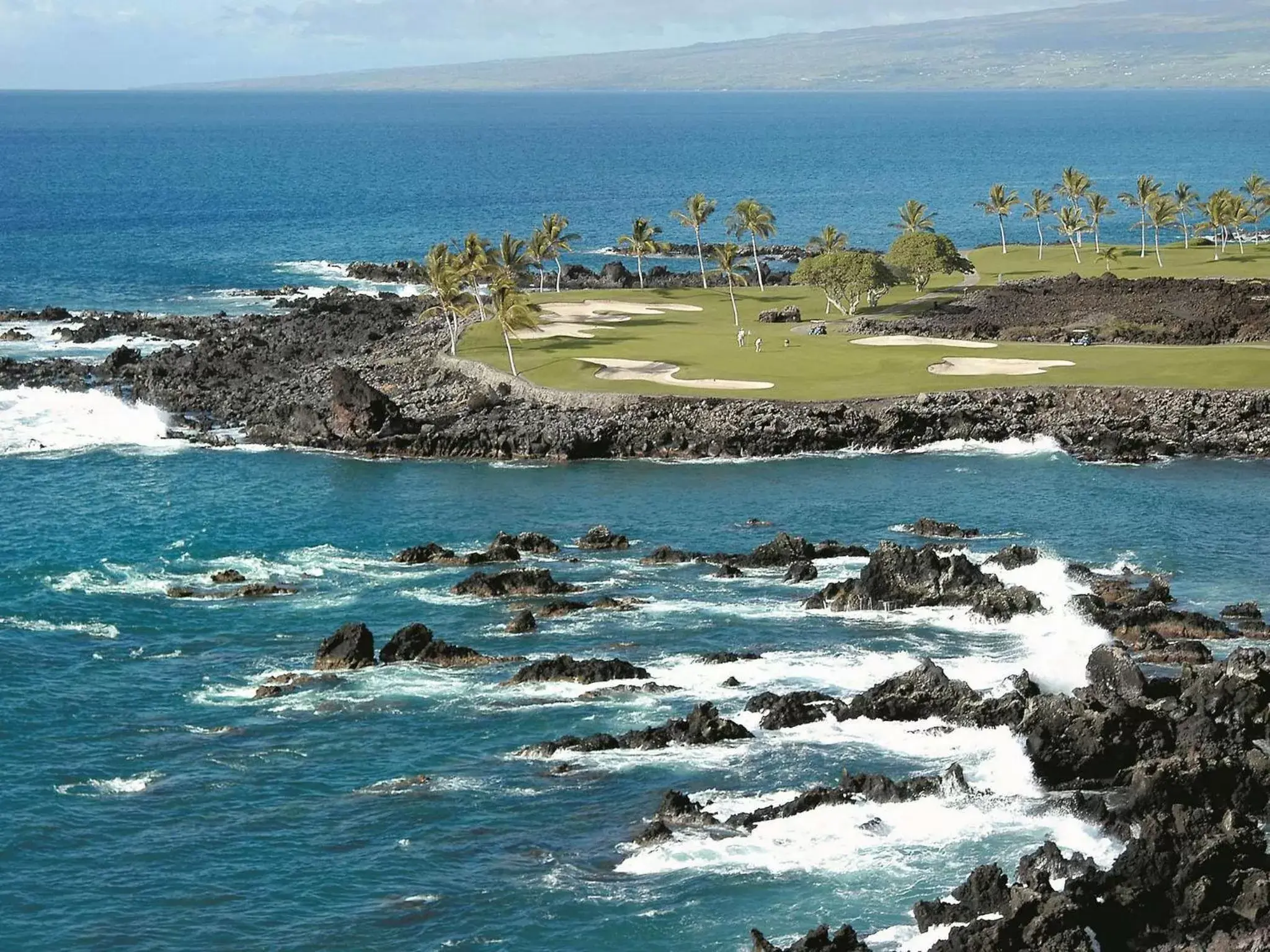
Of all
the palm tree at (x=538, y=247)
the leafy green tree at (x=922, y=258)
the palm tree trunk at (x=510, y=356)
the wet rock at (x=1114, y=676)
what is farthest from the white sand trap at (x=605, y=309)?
the wet rock at (x=1114, y=676)

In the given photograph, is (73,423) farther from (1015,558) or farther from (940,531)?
(1015,558)

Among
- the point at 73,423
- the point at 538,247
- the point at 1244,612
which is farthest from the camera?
the point at 538,247

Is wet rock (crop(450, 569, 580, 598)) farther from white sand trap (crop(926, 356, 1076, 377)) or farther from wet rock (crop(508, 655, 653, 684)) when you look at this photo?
white sand trap (crop(926, 356, 1076, 377))

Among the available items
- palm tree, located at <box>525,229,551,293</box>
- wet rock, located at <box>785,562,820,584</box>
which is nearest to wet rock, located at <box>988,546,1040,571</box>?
wet rock, located at <box>785,562,820,584</box>

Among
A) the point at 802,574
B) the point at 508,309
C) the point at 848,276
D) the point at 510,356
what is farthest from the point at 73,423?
the point at 848,276

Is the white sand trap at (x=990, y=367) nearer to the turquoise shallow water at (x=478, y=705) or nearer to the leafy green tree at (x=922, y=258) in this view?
the turquoise shallow water at (x=478, y=705)

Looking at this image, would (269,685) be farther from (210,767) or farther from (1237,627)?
(1237,627)

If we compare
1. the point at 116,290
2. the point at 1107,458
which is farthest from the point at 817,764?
the point at 116,290

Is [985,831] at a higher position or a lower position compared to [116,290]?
lower
